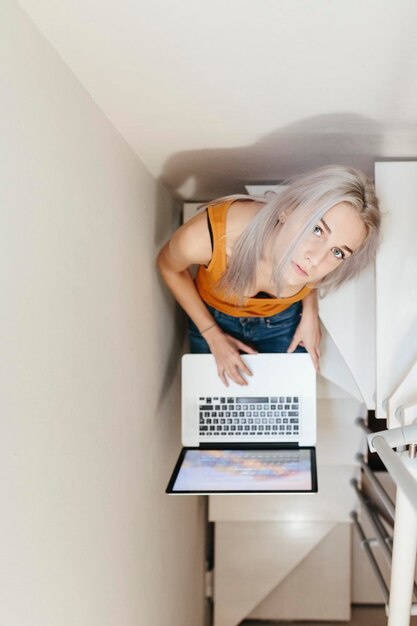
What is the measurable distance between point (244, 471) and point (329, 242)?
70cm

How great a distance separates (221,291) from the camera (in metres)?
1.65

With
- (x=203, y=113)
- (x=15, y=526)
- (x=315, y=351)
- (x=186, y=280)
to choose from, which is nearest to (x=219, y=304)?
(x=186, y=280)

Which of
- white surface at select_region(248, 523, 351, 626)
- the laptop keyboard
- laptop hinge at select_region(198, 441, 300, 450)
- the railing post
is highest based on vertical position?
the laptop keyboard

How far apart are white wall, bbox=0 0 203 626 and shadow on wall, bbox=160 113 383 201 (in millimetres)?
149

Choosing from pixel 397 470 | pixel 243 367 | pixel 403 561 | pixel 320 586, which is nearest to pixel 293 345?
pixel 243 367

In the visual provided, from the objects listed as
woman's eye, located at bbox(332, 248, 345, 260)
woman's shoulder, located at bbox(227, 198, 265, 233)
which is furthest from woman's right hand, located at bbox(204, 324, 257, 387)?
woman's eye, located at bbox(332, 248, 345, 260)

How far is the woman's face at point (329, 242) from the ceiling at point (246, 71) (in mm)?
189

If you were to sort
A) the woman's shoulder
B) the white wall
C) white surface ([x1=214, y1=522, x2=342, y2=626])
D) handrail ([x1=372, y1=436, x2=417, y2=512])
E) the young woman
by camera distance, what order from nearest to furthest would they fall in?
1. the white wall
2. handrail ([x1=372, y1=436, x2=417, y2=512])
3. the young woman
4. the woman's shoulder
5. white surface ([x1=214, y1=522, x2=342, y2=626])

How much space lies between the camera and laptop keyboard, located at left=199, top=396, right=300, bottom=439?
174 cm

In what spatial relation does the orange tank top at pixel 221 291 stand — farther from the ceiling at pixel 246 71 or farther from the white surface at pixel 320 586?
the white surface at pixel 320 586

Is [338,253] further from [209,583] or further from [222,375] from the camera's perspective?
[209,583]

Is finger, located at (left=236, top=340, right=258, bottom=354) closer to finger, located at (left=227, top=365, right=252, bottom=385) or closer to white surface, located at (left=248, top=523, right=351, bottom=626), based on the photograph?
finger, located at (left=227, top=365, right=252, bottom=385)

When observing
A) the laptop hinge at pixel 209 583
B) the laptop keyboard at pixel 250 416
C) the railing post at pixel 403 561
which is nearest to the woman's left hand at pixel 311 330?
the laptop keyboard at pixel 250 416

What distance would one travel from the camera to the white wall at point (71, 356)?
2.48ft
